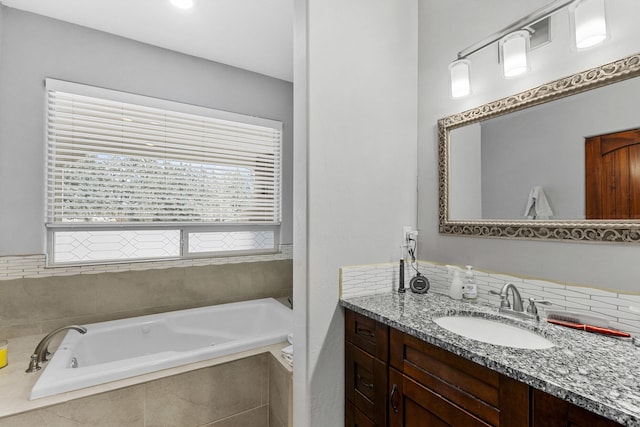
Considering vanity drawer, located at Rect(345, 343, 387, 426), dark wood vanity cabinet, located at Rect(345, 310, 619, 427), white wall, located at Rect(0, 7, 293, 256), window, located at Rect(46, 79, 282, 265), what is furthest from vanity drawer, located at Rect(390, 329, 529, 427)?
white wall, located at Rect(0, 7, 293, 256)

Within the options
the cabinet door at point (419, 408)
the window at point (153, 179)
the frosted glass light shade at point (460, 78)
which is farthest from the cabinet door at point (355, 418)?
the window at point (153, 179)

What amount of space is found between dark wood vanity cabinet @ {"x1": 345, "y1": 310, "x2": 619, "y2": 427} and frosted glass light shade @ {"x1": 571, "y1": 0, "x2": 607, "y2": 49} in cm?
113

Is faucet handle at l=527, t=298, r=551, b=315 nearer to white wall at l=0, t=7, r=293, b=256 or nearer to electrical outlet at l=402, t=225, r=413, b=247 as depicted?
electrical outlet at l=402, t=225, r=413, b=247

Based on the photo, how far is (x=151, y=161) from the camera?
2521 millimetres

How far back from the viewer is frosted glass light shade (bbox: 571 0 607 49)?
97 cm

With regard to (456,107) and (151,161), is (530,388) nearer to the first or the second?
(456,107)

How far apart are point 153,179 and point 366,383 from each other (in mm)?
2301

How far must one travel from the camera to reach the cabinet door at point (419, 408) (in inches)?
35.0

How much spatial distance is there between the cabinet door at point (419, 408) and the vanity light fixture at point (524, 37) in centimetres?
128

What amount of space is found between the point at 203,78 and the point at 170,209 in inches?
49.7

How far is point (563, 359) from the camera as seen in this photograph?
0.79 meters

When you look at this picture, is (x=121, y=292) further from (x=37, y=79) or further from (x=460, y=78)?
(x=460, y=78)

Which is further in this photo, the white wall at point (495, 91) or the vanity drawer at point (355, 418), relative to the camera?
the vanity drawer at point (355, 418)

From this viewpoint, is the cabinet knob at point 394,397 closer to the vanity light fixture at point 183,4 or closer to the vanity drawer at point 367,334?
the vanity drawer at point 367,334
